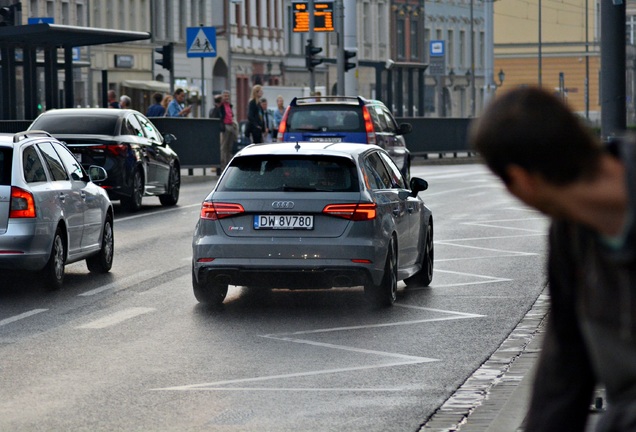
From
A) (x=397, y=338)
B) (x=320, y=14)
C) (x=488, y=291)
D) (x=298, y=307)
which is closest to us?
(x=397, y=338)

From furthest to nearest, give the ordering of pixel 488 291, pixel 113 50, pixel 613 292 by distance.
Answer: pixel 113 50, pixel 488 291, pixel 613 292

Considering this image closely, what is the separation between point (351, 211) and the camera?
12.2 meters

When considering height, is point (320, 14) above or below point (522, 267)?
above

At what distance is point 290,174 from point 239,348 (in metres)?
2.28

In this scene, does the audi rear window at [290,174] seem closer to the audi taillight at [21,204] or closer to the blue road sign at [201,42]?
the audi taillight at [21,204]

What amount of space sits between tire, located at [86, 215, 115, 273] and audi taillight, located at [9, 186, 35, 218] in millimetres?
2011

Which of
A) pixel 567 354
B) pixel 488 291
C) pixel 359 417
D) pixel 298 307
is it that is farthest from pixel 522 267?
pixel 567 354

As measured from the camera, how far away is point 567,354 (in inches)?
123

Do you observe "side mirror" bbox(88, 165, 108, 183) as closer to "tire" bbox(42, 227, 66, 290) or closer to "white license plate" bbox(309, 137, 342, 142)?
"tire" bbox(42, 227, 66, 290)

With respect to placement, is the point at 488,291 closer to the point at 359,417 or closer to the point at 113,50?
the point at 359,417

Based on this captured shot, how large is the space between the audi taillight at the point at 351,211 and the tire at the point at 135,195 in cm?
1230

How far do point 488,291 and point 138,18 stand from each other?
58414 mm

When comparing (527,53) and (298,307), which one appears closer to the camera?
(298,307)

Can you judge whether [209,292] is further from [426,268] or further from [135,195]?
[135,195]
